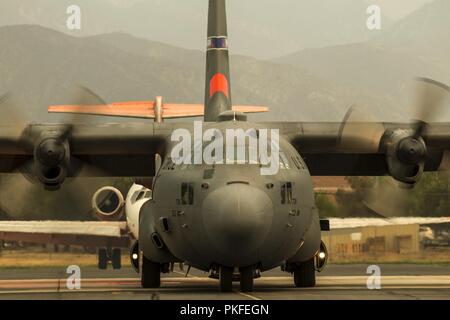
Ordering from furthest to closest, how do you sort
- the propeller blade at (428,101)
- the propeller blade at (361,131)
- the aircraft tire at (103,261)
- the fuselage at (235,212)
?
the aircraft tire at (103,261)
the propeller blade at (361,131)
the propeller blade at (428,101)
the fuselage at (235,212)

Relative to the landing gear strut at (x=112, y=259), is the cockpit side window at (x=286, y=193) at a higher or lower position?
higher

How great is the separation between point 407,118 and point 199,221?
7441 millimetres

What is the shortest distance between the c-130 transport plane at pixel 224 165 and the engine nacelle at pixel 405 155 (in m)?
0.02

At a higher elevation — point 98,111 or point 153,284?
point 98,111

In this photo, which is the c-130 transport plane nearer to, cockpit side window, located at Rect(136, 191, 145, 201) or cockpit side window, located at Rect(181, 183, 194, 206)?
cockpit side window, located at Rect(181, 183, 194, 206)

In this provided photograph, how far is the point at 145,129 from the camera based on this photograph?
24.3 metres

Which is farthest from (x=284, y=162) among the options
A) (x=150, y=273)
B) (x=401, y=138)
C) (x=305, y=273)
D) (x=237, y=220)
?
(x=150, y=273)

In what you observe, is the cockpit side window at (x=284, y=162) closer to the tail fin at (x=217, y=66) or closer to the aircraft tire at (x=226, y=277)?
the aircraft tire at (x=226, y=277)

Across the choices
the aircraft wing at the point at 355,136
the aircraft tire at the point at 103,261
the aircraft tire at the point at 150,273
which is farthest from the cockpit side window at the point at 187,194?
the aircraft tire at the point at 103,261

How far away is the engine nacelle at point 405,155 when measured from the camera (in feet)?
75.8

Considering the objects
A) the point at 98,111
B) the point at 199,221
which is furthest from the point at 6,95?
the point at 199,221

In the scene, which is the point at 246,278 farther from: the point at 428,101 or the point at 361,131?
the point at 428,101

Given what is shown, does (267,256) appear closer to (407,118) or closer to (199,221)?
(199,221)
